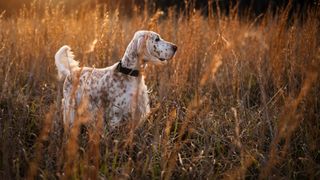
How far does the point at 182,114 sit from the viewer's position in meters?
A: 3.77

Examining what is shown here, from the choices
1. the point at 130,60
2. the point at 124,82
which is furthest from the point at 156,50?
the point at 124,82

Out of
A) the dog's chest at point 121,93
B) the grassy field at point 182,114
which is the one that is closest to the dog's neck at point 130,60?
the dog's chest at point 121,93

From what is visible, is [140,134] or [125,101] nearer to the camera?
[140,134]

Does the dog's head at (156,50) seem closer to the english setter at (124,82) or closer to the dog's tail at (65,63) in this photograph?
the english setter at (124,82)

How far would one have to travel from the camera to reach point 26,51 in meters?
4.84

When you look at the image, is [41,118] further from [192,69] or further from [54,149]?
[192,69]

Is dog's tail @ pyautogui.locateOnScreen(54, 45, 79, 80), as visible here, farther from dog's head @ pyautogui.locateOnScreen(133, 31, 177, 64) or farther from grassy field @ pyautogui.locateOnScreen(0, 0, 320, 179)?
dog's head @ pyautogui.locateOnScreen(133, 31, 177, 64)

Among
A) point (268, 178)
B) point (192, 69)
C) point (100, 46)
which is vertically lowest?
point (268, 178)

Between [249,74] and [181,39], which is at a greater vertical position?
[181,39]

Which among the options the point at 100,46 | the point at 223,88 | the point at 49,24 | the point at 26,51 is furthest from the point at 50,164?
the point at 49,24

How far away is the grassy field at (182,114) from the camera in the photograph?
2434 mm

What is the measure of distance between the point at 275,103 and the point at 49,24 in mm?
3132

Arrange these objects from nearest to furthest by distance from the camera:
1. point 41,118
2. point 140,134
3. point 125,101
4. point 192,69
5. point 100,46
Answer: point 140,134 → point 41,118 → point 125,101 → point 100,46 → point 192,69

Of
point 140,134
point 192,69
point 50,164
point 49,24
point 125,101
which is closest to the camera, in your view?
point 50,164
